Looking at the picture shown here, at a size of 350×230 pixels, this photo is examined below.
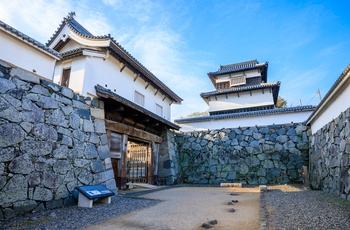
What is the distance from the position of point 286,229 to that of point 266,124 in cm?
944

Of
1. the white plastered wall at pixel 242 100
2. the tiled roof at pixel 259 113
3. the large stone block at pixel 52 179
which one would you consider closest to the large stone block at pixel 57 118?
the large stone block at pixel 52 179

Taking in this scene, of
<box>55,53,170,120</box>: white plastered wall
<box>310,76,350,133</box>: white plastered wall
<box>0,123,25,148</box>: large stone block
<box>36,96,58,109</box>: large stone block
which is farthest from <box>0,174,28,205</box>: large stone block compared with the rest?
<box>310,76,350,133</box>: white plastered wall

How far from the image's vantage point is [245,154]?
37.1 feet

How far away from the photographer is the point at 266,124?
11547 millimetres

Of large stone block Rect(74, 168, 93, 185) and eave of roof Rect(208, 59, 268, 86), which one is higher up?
eave of roof Rect(208, 59, 268, 86)

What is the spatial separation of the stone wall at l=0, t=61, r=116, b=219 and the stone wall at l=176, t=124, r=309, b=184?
672cm

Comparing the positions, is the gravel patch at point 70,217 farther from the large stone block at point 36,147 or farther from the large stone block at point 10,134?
the large stone block at point 10,134

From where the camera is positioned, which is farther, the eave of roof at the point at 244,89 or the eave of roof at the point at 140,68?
the eave of roof at the point at 244,89

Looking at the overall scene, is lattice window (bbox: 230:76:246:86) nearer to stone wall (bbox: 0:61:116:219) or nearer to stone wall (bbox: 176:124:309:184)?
stone wall (bbox: 176:124:309:184)

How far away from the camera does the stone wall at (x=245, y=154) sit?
1039cm

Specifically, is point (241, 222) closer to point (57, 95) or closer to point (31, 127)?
point (31, 127)

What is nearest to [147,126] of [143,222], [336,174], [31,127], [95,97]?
[95,97]

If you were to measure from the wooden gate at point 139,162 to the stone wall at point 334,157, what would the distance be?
732 cm

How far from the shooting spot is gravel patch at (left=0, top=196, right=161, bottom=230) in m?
3.43
